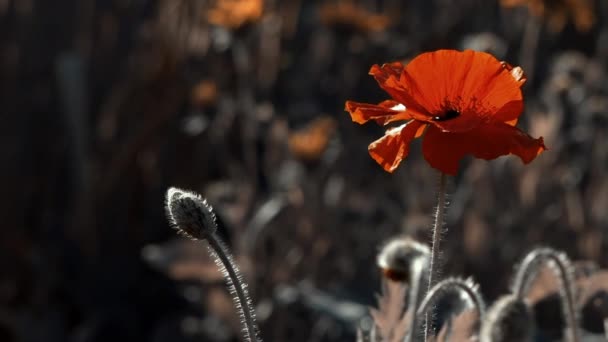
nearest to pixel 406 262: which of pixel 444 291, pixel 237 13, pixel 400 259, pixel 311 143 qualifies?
pixel 400 259

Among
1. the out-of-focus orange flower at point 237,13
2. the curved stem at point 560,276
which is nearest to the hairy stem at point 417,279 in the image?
the curved stem at point 560,276

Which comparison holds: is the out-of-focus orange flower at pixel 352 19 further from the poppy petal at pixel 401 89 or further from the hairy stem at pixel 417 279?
the poppy petal at pixel 401 89

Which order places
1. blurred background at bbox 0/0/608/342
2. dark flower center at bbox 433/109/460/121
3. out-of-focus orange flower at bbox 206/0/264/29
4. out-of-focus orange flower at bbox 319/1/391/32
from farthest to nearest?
out-of-focus orange flower at bbox 319/1/391/32 < out-of-focus orange flower at bbox 206/0/264/29 < blurred background at bbox 0/0/608/342 < dark flower center at bbox 433/109/460/121

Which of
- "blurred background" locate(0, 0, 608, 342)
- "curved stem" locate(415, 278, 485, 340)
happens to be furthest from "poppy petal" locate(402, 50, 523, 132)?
"blurred background" locate(0, 0, 608, 342)

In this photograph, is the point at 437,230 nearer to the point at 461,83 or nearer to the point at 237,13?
the point at 461,83

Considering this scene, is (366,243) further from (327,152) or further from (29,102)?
(29,102)

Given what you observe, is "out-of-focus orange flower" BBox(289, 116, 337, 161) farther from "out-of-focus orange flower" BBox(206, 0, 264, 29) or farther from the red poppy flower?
the red poppy flower

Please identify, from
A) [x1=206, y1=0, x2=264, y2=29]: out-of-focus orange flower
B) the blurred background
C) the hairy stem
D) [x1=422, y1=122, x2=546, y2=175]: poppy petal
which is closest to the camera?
[x1=422, y1=122, x2=546, y2=175]: poppy petal
